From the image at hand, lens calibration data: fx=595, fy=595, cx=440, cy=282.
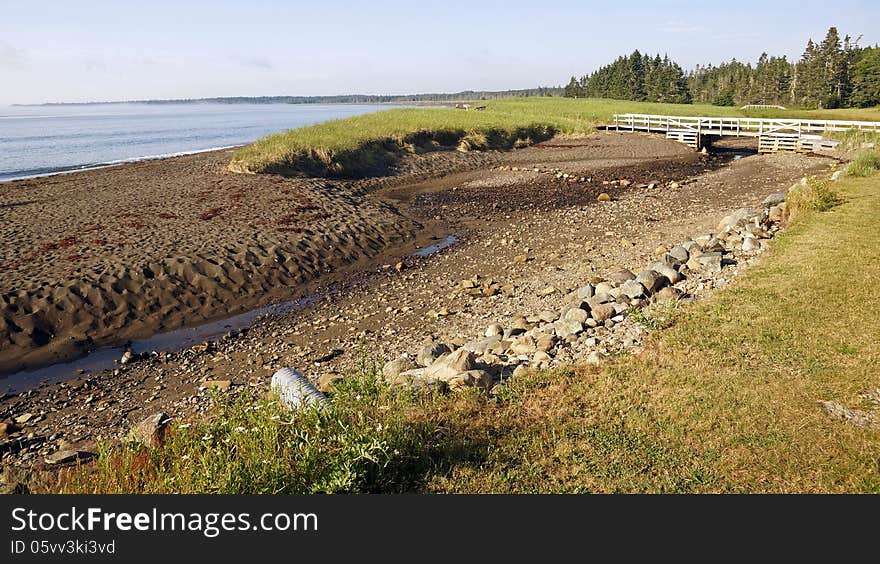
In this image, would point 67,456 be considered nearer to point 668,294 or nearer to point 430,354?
point 430,354

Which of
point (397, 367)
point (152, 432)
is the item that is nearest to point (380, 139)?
point (397, 367)

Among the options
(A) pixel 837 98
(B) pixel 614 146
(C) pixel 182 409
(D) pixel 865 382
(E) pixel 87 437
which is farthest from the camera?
(A) pixel 837 98

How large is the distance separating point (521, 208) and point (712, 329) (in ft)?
49.5

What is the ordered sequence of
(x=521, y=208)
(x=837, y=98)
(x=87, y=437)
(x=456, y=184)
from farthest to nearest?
1. (x=837, y=98)
2. (x=456, y=184)
3. (x=521, y=208)
4. (x=87, y=437)

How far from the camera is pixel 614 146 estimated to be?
40.8 m

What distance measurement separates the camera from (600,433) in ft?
19.4

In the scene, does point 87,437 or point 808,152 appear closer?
point 87,437

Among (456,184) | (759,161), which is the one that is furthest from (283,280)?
(759,161)

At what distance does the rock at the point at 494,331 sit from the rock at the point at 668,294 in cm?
264

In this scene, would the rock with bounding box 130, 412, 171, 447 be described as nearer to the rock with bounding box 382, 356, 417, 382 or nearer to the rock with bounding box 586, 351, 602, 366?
the rock with bounding box 382, 356, 417, 382

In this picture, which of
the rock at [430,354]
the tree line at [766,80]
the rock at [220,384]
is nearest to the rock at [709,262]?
the rock at [430,354]

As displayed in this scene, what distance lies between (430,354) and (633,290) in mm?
3773

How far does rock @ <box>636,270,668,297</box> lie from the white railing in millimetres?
32055

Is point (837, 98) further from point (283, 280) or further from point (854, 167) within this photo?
point (283, 280)
